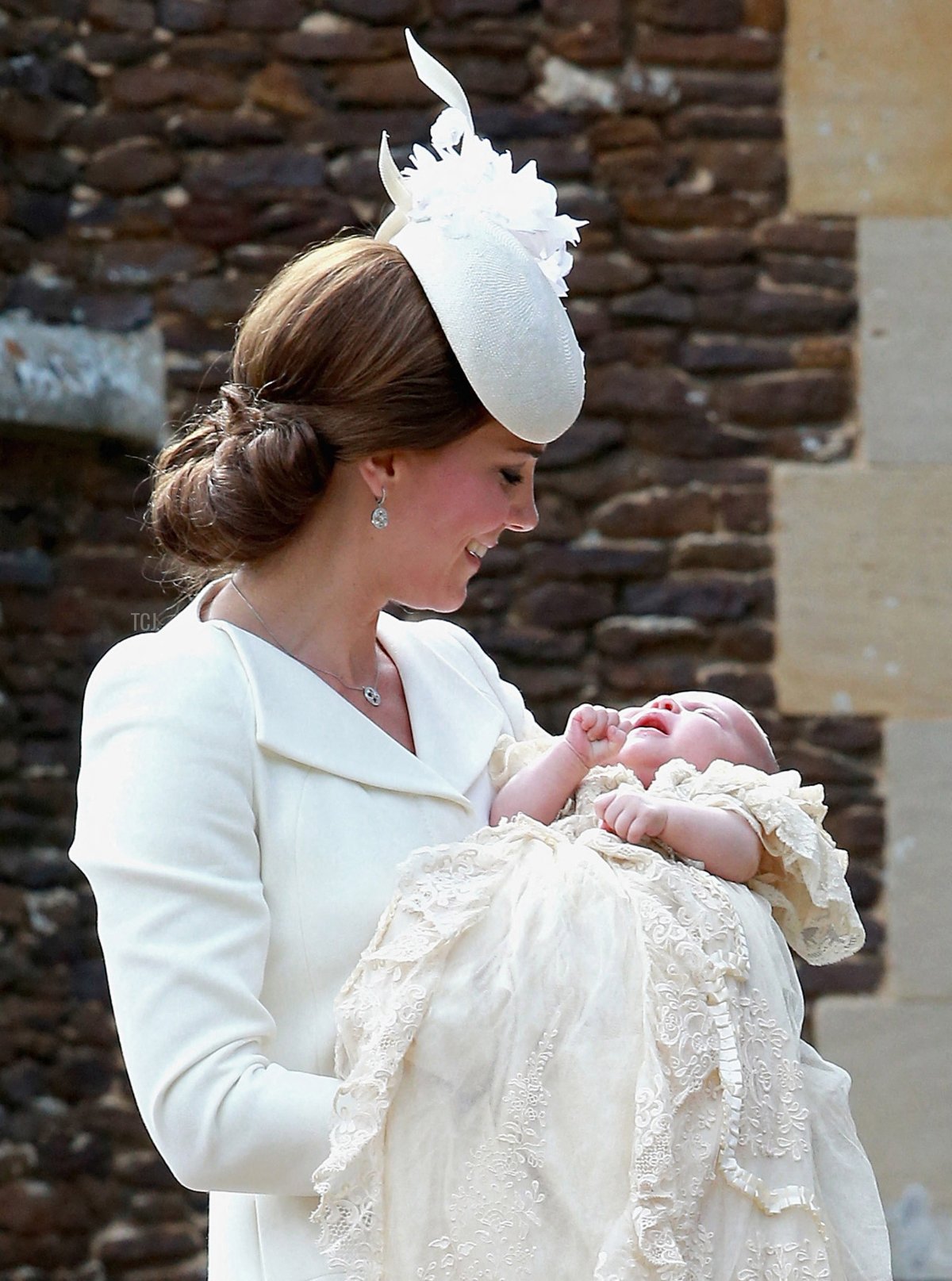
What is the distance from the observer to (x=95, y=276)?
401 centimetres

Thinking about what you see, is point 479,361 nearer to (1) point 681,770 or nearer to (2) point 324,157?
(1) point 681,770

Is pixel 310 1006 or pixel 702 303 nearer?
pixel 310 1006

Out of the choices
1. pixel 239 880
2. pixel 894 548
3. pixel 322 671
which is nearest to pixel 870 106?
pixel 894 548

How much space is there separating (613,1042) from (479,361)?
723 mm

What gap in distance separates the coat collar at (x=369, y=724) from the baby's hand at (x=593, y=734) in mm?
101

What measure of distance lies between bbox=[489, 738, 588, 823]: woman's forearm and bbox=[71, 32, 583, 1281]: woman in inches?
1.0

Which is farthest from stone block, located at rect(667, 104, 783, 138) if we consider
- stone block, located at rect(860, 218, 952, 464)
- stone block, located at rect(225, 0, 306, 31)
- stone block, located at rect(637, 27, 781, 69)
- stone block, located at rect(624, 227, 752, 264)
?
stone block, located at rect(225, 0, 306, 31)

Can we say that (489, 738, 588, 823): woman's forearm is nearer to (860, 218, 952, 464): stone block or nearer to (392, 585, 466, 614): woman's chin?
(392, 585, 466, 614): woman's chin

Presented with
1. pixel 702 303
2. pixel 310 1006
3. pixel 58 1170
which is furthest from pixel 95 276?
pixel 310 1006

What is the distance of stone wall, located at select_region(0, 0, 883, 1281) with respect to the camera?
3988 millimetres

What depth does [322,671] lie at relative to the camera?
6.14 feet

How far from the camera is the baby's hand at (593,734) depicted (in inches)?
77.2

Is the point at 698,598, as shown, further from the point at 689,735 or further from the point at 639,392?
the point at 689,735

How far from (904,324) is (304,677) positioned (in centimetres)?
270
